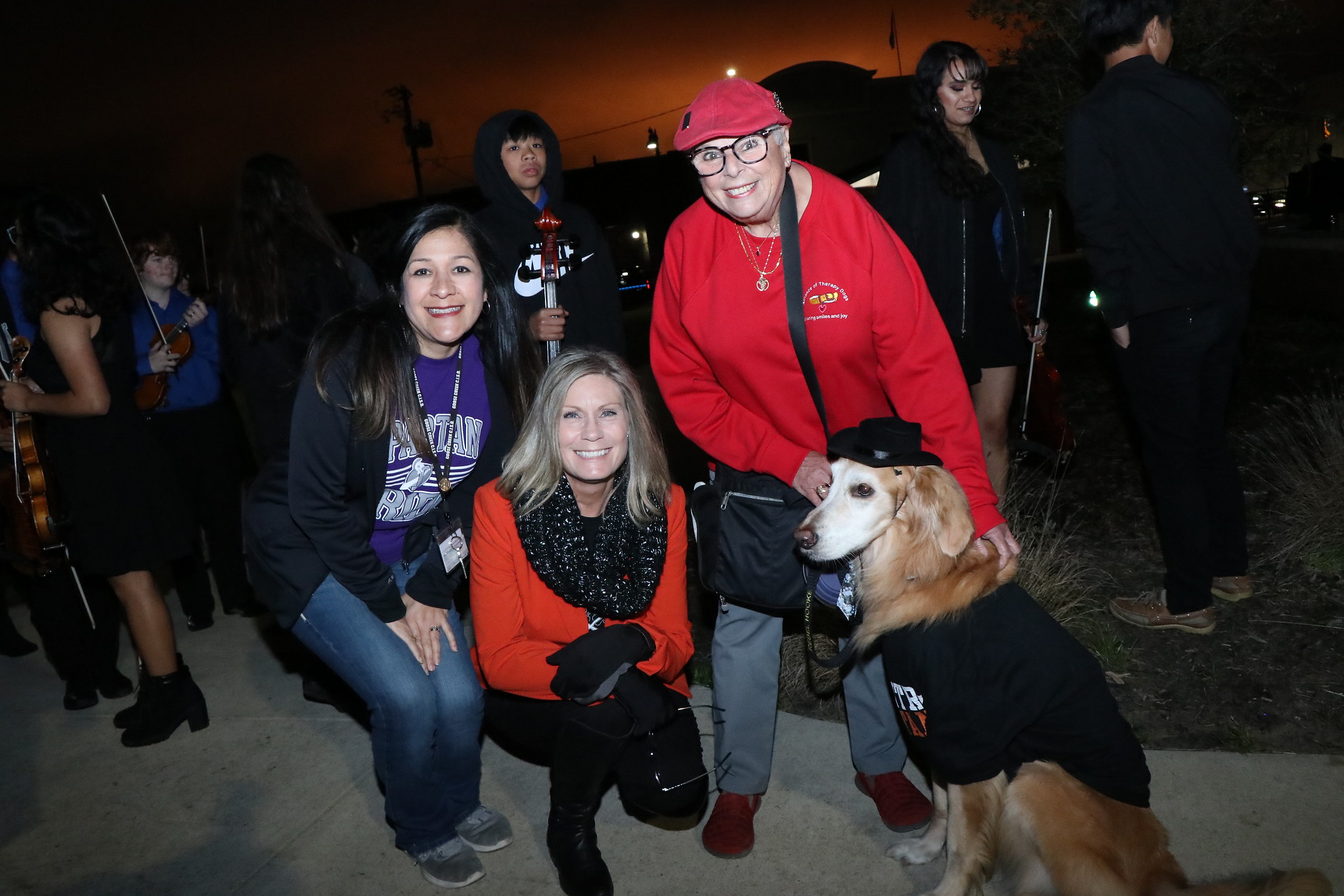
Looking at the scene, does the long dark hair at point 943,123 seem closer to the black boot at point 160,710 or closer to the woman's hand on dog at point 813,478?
the woman's hand on dog at point 813,478

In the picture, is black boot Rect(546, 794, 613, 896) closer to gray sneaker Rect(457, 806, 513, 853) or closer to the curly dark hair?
gray sneaker Rect(457, 806, 513, 853)

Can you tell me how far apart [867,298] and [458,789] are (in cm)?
197

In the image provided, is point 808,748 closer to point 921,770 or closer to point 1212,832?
point 921,770

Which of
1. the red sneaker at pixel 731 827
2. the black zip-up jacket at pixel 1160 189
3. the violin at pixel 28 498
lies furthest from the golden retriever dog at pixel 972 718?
the violin at pixel 28 498

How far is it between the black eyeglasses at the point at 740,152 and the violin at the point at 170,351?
129 inches

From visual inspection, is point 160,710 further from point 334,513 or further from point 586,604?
point 586,604

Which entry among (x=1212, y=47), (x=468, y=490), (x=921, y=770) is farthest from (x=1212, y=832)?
(x=1212, y=47)

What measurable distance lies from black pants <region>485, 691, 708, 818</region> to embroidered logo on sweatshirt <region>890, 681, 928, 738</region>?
29.4 inches

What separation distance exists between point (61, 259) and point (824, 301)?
2812 millimetres

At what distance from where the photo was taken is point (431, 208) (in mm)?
2895

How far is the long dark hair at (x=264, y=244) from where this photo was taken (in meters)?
3.58

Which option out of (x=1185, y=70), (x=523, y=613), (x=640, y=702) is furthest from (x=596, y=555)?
(x=1185, y=70)

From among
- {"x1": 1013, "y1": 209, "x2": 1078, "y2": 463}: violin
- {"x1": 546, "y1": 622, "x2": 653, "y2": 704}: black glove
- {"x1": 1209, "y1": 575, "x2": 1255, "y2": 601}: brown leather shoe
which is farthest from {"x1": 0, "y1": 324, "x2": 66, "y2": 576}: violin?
{"x1": 1209, "y1": 575, "x2": 1255, "y2": 601}: brown leather shoe

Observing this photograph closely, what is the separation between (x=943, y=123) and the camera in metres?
3.94
